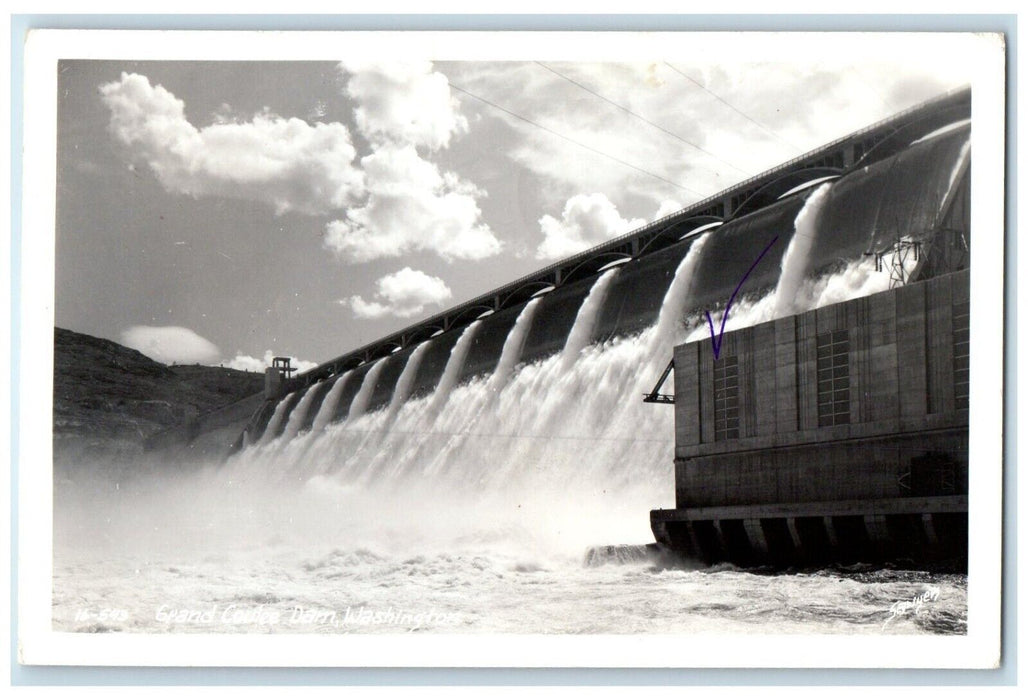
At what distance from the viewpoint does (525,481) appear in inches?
239

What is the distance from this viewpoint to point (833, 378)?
612 centimetres

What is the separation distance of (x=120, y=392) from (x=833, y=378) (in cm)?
416

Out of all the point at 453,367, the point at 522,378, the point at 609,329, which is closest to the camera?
the point at 522,378

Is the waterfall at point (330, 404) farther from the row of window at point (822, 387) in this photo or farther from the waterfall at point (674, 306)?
the row of window at point (822, 387)

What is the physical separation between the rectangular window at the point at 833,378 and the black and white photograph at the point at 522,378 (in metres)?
0.02

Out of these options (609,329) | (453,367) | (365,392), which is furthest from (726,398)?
(365,392)

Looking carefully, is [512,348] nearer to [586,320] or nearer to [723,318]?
[586,320]

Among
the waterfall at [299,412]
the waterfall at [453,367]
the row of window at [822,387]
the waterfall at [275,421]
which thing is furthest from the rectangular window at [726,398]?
the waterfall at [275,421]

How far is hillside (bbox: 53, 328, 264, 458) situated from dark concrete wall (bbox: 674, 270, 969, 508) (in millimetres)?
2823

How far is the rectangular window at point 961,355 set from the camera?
210 inches

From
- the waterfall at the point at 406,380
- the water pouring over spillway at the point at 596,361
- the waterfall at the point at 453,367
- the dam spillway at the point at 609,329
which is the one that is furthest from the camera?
the waterfall at the point at 406,380

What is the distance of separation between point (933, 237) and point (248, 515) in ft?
13.5

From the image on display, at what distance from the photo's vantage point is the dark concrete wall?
5.41 metres
